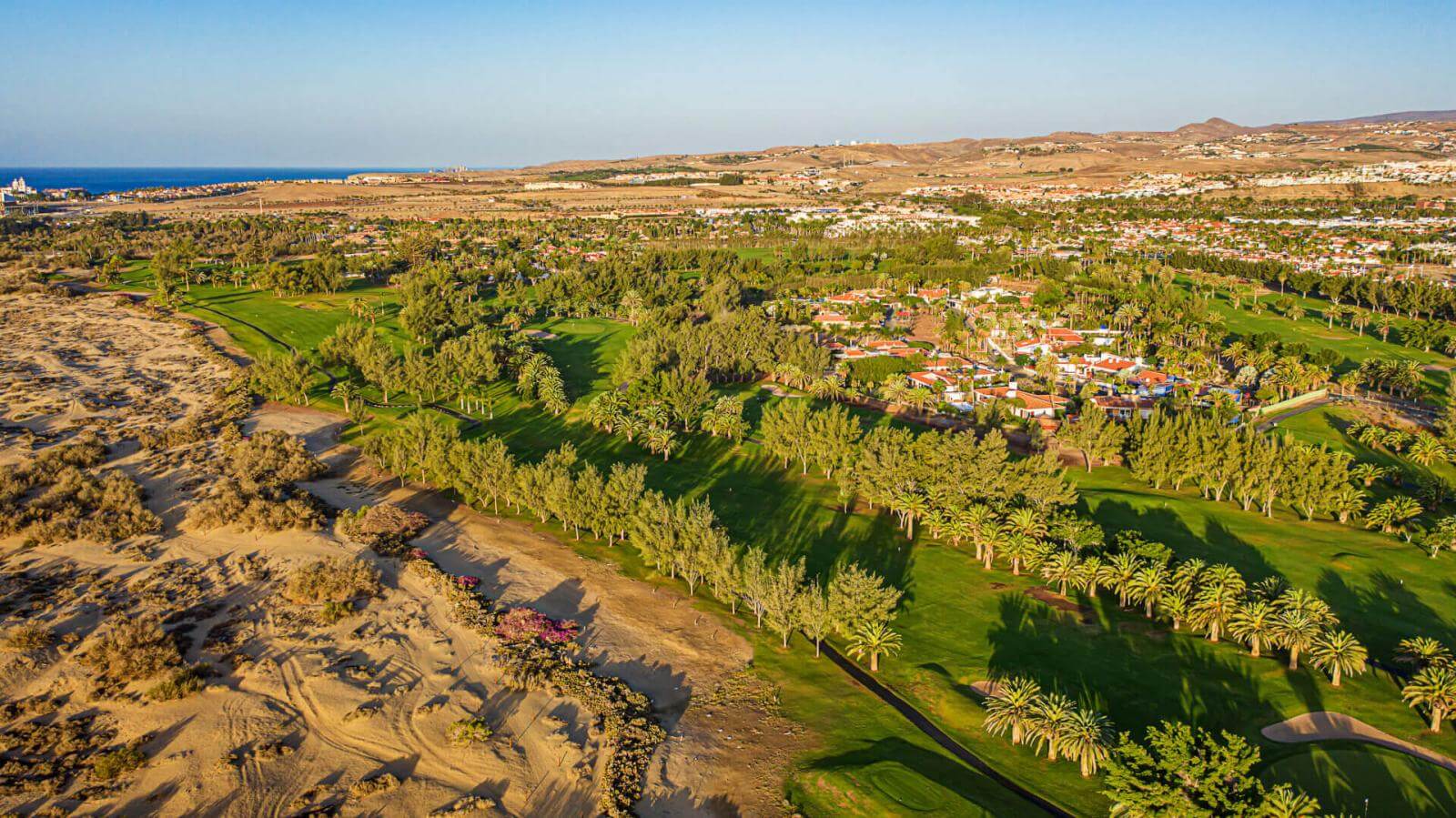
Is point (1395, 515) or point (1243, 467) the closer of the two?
point (1395, 515)

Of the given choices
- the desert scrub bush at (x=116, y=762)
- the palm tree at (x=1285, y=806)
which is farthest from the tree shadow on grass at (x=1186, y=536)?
the desert scrub bush at (x=116, y=762)

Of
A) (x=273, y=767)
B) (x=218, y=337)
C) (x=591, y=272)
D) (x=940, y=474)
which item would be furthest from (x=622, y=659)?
(x=591, y=272)

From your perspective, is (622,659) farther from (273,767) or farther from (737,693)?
(273,767)

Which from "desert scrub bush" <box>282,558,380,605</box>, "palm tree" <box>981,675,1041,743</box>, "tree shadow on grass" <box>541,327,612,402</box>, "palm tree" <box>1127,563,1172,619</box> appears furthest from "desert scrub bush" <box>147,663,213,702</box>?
"tree shadow on grass" <box>541,327,612,402</box>

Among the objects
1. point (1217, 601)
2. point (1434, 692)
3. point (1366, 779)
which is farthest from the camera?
point (1217, 601)

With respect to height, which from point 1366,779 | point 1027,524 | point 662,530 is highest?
point 662,530

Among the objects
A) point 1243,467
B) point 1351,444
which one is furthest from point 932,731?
point 1351,444

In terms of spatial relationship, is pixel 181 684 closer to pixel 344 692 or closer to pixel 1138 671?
pixel 344 692
